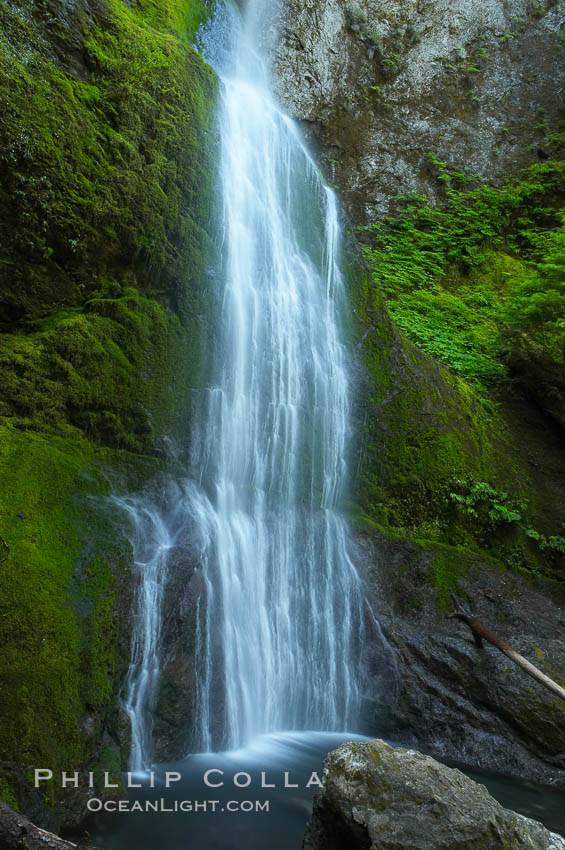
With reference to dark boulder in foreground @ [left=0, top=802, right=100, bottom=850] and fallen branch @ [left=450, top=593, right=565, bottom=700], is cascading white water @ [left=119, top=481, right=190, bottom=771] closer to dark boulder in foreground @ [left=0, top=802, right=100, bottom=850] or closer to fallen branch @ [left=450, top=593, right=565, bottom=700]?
dark boulder in foreground @ [left=0, top=802, right=100, bottom=850]

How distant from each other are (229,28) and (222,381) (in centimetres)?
936

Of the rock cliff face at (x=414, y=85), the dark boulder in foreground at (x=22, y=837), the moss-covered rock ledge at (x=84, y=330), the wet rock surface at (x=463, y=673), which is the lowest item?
the wet rock surface at (x=463, y=673)

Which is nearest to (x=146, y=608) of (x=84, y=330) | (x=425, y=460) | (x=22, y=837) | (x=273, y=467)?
(x=22, y=837)

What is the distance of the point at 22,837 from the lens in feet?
7.86

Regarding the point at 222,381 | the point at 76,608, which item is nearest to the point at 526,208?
the point at 222,381

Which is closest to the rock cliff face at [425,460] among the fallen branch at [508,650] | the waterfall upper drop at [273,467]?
the fallen branch at [508,650]

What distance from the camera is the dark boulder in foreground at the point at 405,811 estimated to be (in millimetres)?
2805

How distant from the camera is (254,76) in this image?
41.4 feet

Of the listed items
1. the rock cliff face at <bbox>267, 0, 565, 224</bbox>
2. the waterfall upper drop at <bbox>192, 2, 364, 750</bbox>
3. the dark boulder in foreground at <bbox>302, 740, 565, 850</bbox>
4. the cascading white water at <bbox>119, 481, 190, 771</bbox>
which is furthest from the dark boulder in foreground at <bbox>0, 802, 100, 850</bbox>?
the rock cliff face at <bbox>267, 0, 565, 224</bbox>

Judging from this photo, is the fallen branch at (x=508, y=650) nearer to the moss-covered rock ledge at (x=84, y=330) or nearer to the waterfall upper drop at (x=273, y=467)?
the waterfall upper drop at (x=273, y=467)

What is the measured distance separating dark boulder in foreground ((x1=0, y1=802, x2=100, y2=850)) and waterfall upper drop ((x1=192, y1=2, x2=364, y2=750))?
2.62 m

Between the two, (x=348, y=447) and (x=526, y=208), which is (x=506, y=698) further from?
(x=526, y=208)

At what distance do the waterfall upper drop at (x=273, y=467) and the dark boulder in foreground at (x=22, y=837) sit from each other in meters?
2.62

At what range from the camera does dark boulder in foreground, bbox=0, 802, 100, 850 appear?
7.77 ft
